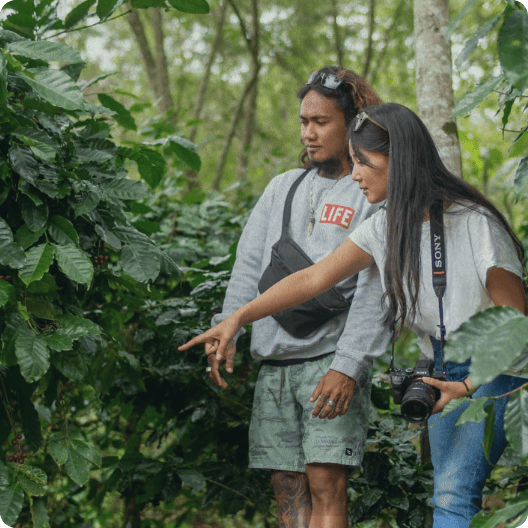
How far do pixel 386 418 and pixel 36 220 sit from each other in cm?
187

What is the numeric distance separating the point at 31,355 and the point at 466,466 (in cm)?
131

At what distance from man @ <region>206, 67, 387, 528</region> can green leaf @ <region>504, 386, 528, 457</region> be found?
1.18m

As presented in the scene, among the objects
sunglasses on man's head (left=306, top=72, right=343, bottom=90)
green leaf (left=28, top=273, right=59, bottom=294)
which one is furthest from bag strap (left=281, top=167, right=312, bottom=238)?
green leaf (left=28, top=273, right=59, bottom=294)

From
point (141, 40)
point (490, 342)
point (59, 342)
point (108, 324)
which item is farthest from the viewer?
point (141, 40)

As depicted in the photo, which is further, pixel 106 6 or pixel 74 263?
pixel 106 6

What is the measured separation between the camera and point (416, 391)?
198 cm

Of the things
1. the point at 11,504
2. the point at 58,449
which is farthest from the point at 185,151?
the point at 11,504

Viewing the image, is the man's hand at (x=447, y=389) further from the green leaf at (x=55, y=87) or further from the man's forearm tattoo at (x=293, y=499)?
the green leaf at (x=55, y=87)

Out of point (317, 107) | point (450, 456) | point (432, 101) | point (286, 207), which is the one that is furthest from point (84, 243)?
point (432, 101)

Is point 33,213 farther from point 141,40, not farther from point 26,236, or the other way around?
point 141,40

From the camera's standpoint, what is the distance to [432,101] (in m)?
3.47

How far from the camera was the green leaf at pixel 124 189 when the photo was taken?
2561mm

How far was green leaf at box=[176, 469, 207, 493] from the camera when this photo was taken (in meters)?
2.94

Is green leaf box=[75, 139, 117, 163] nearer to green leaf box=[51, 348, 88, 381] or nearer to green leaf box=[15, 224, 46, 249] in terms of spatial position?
green leaf box=[15, 224, 46, 249]
